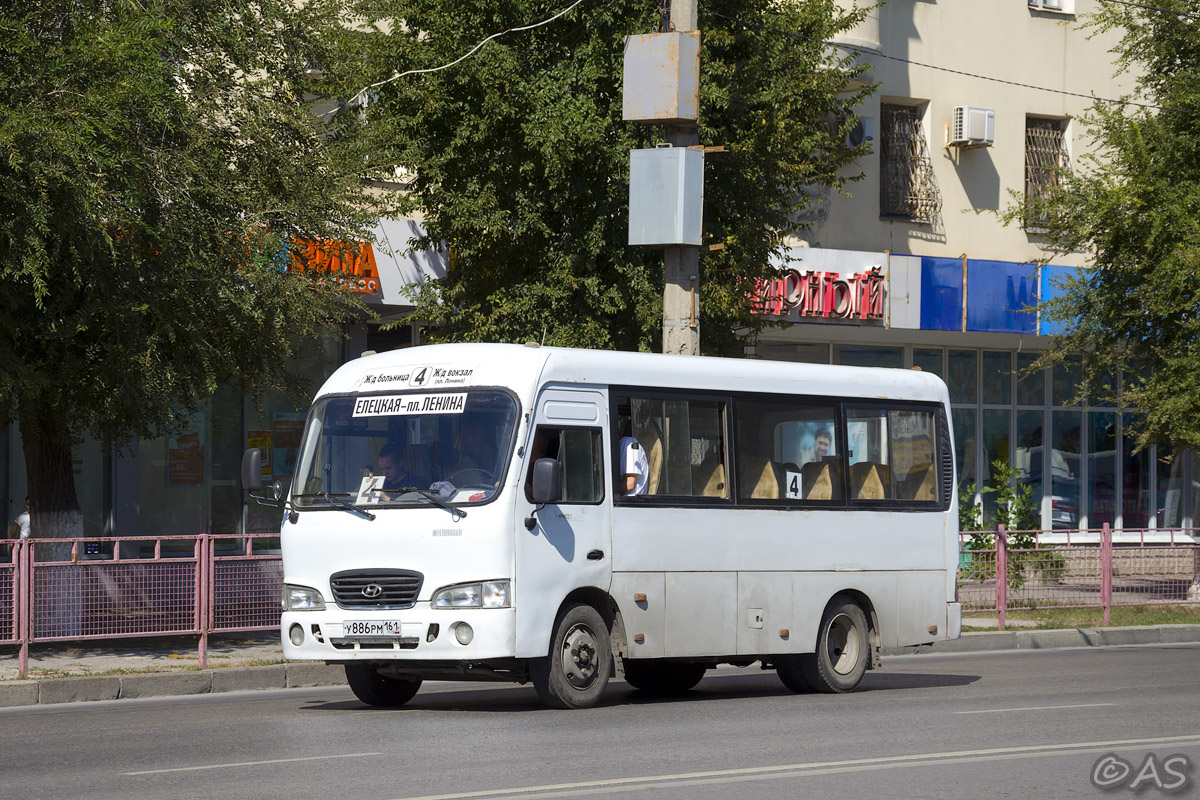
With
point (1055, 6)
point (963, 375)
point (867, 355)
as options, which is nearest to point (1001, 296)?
point (963, 375)

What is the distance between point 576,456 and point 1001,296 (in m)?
19.0

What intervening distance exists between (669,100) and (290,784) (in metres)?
10.3

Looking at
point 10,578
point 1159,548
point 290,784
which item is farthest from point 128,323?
point 1159,548

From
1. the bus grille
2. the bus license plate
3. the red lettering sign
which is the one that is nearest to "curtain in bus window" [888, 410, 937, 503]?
the bus grille

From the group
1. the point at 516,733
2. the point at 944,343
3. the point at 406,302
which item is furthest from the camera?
the point at 944,343

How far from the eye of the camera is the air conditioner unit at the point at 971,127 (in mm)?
30359

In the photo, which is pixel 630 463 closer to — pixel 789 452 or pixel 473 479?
pixel 473 479

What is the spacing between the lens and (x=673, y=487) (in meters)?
13.7

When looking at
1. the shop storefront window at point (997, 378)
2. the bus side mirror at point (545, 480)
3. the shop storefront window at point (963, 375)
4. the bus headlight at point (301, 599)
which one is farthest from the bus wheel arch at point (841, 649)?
the shop storefront window at point (997, 378)

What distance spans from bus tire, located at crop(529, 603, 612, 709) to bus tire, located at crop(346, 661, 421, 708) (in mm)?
1354

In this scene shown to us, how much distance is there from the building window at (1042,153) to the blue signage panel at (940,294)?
3023mm

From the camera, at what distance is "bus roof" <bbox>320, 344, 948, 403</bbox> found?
1282 cm

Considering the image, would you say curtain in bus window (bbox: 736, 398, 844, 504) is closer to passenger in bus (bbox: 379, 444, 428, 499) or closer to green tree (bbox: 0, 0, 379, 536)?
passenger in bus (bbox: 379, 444, 428, 499)

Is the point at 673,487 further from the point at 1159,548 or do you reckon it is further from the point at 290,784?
the point at 1159,548
